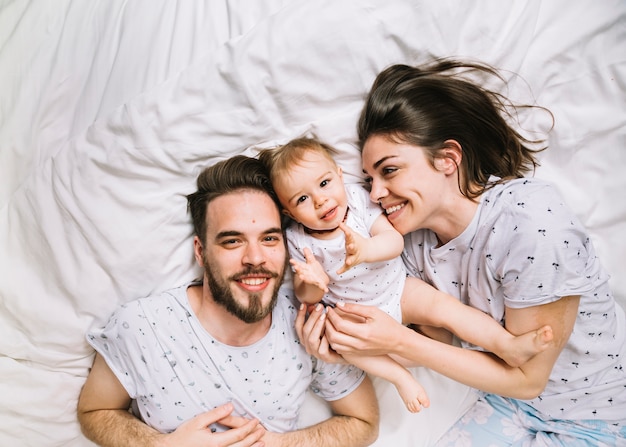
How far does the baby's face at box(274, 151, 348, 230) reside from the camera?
1607 mm

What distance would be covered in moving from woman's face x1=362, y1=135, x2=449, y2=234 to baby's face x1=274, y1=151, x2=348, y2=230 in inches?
5.6

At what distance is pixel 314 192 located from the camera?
5.30ft

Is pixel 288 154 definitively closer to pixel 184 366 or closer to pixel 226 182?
pixel 226 182

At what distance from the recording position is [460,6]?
1691 mm

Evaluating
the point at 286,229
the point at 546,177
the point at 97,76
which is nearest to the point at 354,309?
the point at 286,229

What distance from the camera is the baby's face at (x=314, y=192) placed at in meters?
1.61

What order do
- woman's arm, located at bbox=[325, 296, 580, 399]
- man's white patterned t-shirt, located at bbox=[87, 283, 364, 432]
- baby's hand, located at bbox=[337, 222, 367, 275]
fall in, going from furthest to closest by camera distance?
man's white patterned t-shirt, located at bbox=[87, 283, 364, 432] < woman's arm, located at bbox=[325, 296, 580, 399] < baby's hand, located at bbox=[337, 222, 367, 275]

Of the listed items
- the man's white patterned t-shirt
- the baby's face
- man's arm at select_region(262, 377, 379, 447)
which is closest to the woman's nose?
the baby's face

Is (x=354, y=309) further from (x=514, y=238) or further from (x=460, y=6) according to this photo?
(x=460, y=6)

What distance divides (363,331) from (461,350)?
0.38m

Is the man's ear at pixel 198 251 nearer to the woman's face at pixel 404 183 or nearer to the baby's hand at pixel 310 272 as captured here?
the baby's hand at pixel 310 272

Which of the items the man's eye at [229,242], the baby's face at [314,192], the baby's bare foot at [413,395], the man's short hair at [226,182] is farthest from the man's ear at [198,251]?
the baby's bare foot at [413,395]

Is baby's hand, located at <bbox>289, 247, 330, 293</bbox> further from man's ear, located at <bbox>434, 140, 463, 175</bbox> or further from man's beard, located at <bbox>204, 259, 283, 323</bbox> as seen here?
man's ear, located at <bbox>434, 140, 463, 175</bbox>

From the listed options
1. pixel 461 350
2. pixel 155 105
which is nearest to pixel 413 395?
pixel 461 350
